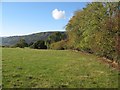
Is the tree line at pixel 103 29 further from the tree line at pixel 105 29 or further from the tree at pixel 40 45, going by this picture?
the tree at pixel 40 45

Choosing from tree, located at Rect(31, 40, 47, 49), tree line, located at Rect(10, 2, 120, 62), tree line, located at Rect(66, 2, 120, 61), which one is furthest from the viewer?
tree, located at Rect(31, 40, 47, 49)

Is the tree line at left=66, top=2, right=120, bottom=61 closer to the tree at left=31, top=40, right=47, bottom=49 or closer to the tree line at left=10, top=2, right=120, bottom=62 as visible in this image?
the tree line at left=10, top=2, right=120, bottom=62

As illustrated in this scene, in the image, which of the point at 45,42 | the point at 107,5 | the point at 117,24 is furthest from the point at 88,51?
the point at 45,42

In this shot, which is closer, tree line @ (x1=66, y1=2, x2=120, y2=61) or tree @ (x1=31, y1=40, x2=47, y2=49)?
tree line @ (x1=66, y1=2, x2=120, y2=61)

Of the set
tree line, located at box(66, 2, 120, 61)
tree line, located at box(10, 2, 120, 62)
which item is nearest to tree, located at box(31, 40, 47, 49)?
tree line, located at box(10, 2, 120, 62)

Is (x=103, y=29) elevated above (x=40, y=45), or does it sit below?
above

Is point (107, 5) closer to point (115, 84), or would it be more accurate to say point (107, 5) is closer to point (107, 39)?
point (107, 39)

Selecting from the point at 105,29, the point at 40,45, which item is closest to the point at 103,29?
the point at 105,29

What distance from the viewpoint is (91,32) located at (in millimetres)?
32562

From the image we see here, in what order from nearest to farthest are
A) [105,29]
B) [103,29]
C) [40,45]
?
[105,29], [103,29], [40,45]

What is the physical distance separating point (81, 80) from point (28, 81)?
10.2 ft

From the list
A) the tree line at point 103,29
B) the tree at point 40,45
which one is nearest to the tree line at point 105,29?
the tree line at point 103,29

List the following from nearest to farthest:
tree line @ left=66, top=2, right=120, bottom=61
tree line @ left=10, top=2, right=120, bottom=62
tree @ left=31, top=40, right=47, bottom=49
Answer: tree line @ left=66, top=2, right=120, bottom=61 → tree line @ left=10, top=2, right=120, bottom=62 → tree @ left=31, top=40, right=47, bottom=49

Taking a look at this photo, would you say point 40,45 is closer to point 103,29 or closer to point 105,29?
point 103,29
